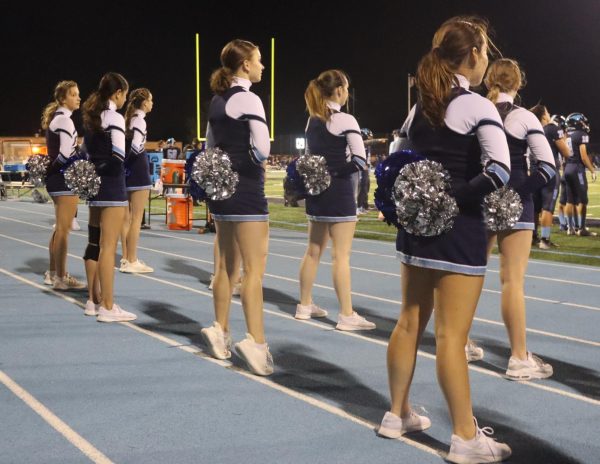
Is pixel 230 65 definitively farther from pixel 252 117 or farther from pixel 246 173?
pixel 246 173

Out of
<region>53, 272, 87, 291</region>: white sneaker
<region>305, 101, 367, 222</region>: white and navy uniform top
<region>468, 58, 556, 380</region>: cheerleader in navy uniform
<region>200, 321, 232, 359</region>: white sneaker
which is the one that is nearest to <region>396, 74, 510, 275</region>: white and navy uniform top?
<region>468, 58, 556, 380</region>: cheerleader in navy uniform

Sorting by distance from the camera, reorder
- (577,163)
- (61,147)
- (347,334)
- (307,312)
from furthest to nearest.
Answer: (577,163)
(61,147)
(307,312)
(347,334)

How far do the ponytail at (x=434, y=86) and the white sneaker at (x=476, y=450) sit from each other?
1.24 metres

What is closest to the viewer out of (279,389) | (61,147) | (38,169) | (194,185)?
(279,389)

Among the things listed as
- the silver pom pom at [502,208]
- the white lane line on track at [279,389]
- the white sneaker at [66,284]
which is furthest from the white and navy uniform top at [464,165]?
the white sneaker at [66,284]

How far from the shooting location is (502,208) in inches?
136

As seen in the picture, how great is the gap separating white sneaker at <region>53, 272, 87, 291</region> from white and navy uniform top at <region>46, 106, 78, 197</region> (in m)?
0.85

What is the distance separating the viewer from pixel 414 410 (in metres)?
3.60

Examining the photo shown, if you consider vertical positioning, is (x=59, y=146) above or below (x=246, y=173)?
above

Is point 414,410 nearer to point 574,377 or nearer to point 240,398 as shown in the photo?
point 240,398

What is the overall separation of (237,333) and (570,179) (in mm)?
A: 7782

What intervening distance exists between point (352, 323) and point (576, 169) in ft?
23.9

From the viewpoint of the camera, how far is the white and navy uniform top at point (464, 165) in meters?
2.89

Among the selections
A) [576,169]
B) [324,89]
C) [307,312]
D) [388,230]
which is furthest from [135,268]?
[576,169]
